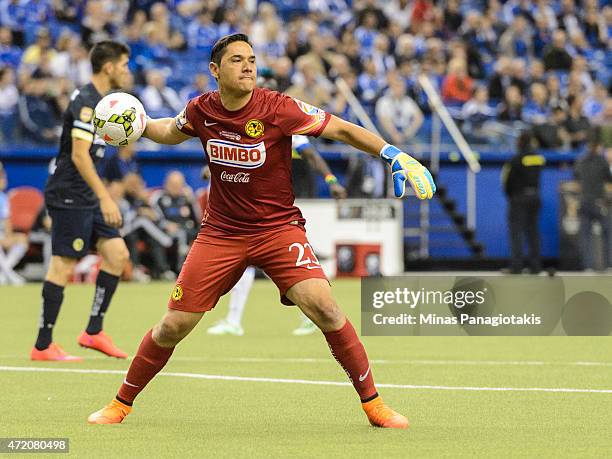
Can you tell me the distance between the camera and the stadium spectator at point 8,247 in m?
22.5

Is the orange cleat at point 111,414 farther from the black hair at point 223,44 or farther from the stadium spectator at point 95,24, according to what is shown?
the stadium spectator at point 95,24

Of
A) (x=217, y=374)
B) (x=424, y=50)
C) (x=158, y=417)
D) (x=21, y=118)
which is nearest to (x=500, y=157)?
(x=424, y=50)

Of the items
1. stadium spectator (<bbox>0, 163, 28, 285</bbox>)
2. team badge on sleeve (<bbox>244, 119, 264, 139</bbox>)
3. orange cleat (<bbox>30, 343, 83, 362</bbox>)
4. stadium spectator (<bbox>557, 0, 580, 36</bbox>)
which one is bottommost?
stadium spectator (<bbox>0, 163, 28, 285</bbox>)

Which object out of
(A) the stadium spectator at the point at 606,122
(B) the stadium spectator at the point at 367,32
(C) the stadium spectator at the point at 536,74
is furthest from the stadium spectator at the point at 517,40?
(A) the stadium spectator at the point at 606,122

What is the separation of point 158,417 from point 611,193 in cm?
1881

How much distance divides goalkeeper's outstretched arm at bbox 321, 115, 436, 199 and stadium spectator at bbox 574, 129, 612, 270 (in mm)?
17639

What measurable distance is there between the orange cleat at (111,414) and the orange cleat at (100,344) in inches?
139

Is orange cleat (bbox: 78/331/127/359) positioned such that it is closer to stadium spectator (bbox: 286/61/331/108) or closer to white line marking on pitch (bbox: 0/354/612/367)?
white line marking on pitch (bbox: 0/354/612/367)

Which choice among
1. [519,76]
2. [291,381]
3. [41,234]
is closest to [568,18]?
[519,76]

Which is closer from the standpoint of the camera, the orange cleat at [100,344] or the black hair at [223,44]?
the black hair at [223,44]

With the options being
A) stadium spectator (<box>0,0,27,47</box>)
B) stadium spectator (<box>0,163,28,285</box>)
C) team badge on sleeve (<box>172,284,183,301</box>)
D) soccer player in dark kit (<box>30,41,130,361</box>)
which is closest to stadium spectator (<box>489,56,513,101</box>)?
stadium spectator (<box>0,0,27,47</box>)

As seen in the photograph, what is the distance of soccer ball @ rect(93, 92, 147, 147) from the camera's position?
8102 millimetres

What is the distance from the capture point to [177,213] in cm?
2375

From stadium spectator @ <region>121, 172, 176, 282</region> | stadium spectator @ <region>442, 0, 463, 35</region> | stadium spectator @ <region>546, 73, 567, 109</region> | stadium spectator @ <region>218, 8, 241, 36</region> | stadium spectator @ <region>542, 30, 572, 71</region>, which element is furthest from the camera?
stadium spectator @ <region>442, 0, 463, 35</region>
